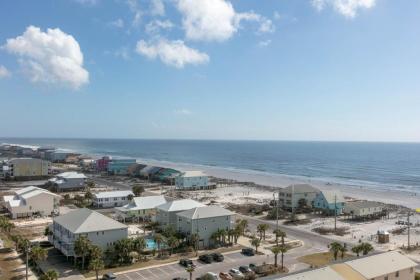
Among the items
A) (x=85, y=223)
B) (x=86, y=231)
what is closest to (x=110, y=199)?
(x=85, y=223)

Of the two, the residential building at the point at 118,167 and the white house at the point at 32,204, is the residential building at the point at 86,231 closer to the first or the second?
the white house at the point at 32,204

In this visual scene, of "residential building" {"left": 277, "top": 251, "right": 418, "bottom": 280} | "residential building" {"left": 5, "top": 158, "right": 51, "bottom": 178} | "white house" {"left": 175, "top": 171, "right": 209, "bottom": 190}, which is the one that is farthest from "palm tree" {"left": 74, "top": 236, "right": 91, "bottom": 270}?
"residential building" {"left": 5, "top": 158, "right": 51, "bottom": 178}

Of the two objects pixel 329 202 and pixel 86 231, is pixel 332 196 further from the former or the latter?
pixel 86 231

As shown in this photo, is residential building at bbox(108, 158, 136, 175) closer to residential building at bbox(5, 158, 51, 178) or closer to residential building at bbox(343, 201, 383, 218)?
residential building at bbox(5, 158, 51, 178)

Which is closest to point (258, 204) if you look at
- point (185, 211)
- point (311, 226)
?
point (311, 226)

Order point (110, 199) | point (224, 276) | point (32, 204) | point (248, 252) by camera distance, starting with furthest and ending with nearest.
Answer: point (110, 199) → point (32, 204) → point (248, 252) → point (224, 276)

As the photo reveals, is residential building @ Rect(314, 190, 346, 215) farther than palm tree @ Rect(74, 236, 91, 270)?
Yes
